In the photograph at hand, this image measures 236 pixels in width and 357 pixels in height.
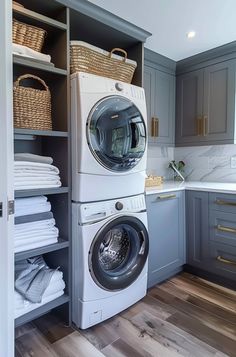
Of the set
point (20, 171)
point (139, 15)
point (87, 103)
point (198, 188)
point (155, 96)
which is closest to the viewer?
point (20, 171)

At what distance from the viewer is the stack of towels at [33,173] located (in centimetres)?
140

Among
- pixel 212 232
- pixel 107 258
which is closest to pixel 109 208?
pixel 107 258

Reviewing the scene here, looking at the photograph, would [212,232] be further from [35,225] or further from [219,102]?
[35,225]

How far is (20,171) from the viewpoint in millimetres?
1408

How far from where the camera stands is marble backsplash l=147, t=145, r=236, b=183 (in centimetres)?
273

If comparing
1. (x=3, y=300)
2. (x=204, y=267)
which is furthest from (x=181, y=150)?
(x=3, y=300)

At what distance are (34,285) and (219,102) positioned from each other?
230 centimetres

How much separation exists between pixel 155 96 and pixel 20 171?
1.69 m

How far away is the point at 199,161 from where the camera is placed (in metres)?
2.96

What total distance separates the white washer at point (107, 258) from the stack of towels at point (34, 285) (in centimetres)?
12

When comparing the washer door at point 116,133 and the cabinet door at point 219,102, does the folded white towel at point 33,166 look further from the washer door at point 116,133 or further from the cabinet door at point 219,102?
the cabinet door at point 219,102

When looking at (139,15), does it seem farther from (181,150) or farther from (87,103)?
(181,150)

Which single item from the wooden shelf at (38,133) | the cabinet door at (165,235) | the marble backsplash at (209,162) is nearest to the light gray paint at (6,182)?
the wooden shelf at (38,133)

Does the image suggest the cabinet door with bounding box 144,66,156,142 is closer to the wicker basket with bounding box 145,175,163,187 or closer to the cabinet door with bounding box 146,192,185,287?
the wicker basket with bounding box 145,175,163,187
